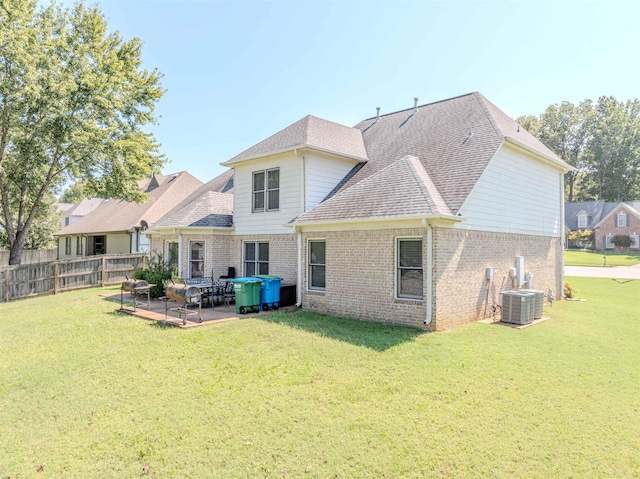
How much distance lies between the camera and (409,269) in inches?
391

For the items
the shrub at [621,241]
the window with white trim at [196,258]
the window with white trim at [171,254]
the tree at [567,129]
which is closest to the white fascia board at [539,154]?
the window with white trim at [196,258]

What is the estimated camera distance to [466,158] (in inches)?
447

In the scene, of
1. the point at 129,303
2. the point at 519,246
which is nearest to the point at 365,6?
the point at 519,246

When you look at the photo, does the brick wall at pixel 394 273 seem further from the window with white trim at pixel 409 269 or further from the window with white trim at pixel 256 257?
the window with white trim at pixel 256 257

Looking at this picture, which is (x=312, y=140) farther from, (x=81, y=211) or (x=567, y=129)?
(x=567, y=129)

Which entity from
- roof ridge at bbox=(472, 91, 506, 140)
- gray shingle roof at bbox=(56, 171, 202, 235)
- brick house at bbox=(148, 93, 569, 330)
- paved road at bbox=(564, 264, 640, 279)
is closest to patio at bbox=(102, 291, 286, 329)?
brick house at bbox=(148, 93, 569, 330)

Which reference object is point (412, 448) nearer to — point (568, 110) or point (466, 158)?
point (466, 158)

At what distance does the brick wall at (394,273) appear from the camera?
378 inches

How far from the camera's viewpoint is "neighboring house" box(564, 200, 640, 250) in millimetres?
47312

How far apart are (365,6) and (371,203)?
7178mm

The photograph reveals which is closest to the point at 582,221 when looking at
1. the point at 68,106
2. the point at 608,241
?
the point at 608,241

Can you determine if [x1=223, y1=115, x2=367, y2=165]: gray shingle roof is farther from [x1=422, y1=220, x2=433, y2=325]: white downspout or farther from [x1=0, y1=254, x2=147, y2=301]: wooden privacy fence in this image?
[x1=0, y1=254, x2=147, y2=301]: wooden privacy fence

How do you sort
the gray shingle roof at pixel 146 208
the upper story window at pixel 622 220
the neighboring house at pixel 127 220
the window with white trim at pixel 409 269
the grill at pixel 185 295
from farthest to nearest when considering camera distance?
the upper story window at pixel 622 220 < the gray shingle roof at pixel 146 208 < the neighboring house at pixel 127 220 < the grill at pixel 185 295 < the window with white trim at pixel 409 269

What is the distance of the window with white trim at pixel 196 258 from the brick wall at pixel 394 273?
526cm
